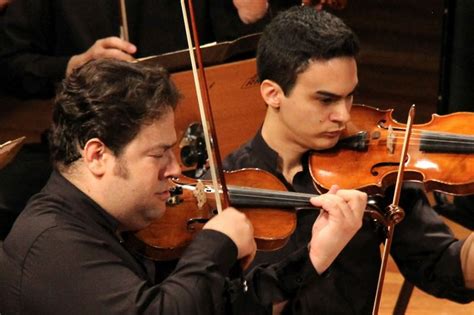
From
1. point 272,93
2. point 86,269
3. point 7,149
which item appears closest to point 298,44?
point 272,93

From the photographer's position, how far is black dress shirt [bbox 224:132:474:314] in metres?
1.75

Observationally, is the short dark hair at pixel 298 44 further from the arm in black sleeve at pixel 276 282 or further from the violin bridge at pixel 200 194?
the arm in black sleeve at pixel 276 282

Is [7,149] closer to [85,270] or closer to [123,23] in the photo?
[85,270]

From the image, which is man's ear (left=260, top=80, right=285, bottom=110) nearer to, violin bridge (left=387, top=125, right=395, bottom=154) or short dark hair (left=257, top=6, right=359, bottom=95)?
short dark hair (left=257, top=6, right=359, bottom=95)

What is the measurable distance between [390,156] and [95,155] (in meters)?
0.76

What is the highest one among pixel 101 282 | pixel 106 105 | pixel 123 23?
pixel 106 105

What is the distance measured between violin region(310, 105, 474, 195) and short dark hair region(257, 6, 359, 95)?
180mm

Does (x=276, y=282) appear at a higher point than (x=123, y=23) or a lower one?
lower

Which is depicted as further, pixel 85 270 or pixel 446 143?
pixel 446 143

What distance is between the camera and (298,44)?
1835 millimetres

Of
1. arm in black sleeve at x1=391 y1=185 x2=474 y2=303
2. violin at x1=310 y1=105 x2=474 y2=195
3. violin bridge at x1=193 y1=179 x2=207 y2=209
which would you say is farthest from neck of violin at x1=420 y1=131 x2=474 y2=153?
violin bridge at x1=193 y1=179 x2=207 y2=209

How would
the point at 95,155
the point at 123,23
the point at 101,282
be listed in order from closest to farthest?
the point at 101,282
the point at 95,155
the point at 123,23

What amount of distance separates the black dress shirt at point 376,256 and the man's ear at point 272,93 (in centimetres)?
10

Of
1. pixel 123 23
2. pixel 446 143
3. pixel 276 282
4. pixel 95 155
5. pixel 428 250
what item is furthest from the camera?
pixel 123 23
